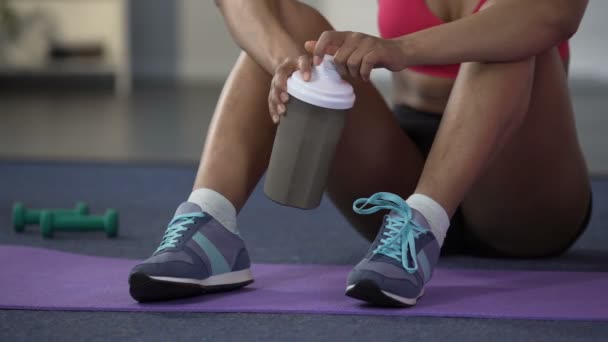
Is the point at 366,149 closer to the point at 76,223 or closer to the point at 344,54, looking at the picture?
the point at 344,54

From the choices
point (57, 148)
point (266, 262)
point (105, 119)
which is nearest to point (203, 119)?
point (105, 119)

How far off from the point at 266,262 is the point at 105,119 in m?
2.16

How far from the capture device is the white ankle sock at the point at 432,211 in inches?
42.0

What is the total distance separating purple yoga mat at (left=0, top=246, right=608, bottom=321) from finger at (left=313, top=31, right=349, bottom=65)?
0.94ft

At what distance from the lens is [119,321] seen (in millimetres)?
1003

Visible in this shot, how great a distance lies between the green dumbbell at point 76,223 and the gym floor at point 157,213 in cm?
2

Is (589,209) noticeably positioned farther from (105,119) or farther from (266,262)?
(105,119)

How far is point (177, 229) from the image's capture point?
1090mm

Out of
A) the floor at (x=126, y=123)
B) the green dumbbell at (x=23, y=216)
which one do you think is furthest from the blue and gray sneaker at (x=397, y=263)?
the floor at (x=126, y=123)

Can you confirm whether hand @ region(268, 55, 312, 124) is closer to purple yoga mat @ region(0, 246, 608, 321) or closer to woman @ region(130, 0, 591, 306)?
woman @ region(130, 0, 591, 306)

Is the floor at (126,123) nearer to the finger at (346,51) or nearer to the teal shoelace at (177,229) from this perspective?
the teal shoelace at (177,229)

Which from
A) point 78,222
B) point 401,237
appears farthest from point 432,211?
point 78,222

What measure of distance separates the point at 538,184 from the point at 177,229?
1.62 feet

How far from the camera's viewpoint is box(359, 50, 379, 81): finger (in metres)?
0.98
